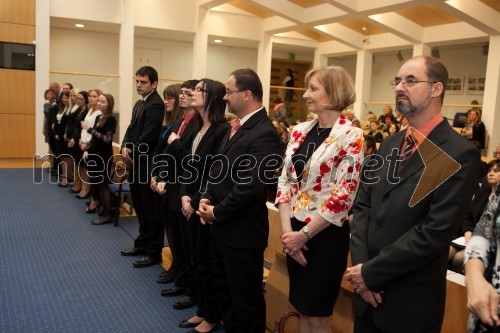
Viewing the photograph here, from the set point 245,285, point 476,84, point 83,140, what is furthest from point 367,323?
point 476,84

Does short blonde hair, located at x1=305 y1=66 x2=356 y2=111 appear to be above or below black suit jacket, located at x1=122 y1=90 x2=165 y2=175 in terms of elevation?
above

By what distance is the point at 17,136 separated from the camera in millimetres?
10867

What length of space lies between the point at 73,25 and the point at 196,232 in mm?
11279

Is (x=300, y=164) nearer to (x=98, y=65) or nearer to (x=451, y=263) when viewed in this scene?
(x=451, y=263)

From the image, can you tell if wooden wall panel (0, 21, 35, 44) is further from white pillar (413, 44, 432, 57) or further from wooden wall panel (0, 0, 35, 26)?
white pillar (413, 44, 432, 57)

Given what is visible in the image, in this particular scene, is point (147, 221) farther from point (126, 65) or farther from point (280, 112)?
point (126, 65)

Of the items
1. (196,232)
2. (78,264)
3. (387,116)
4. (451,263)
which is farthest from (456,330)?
(387,116)

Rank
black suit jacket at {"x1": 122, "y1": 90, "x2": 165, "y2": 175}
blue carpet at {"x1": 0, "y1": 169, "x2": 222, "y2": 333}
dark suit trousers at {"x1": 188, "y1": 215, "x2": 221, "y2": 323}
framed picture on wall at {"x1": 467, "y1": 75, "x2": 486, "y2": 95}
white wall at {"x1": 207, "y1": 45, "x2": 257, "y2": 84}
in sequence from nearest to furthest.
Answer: dark suit trousers at {"x1": 188, "y1": 215, "x2": 221, "y2": 323} < blue carpet at {"x1": 0, "y1": 169, "x2": 222, "y2": 333} < black suit jacket at {"x1": 122, "y1": 90, "x2": 165, "y2": 175} < framed picture on wall at {"x1": 467, "y1": 75, "x2": 486, "y2": 95} < white wall at {"x1": 207, "y1": 45, "x2": 257, "y2": 84}

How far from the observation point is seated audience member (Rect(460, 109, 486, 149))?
31.8 feet

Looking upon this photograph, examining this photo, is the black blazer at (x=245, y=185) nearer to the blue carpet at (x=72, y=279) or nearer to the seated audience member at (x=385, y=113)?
the blue carpet at (x=72, y=279)

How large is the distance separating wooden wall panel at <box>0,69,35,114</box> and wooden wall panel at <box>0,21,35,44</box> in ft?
2.32

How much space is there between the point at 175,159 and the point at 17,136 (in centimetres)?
900

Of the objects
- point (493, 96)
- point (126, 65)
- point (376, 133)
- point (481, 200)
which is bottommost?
point (481, 200)

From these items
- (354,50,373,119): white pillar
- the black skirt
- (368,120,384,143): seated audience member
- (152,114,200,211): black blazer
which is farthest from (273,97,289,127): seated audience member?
the black skirt
